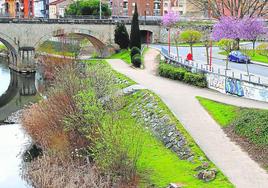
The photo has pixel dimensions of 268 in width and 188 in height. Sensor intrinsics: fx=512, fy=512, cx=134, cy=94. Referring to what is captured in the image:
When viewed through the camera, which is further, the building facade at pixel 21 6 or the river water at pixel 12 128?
the building facade at pixel 21 6

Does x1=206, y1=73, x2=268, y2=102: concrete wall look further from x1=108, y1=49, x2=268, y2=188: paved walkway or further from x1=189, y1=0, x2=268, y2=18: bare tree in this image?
x1=189, y1=0, x2=268, y2=18: bare tree

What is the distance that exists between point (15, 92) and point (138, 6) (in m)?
56.0

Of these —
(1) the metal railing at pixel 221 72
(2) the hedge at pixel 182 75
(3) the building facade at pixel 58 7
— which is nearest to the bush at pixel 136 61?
(1) the metal railing at pixel 221 72

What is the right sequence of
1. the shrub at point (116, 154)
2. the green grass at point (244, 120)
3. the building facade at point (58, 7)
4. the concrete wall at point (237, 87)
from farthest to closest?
the building facade at point (58, 7) < the concrete wall at point (237, 87) < the green grass at point (244, 120) < the shrub at point (116, 154)

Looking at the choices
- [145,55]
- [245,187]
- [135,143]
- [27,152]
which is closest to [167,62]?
[145,55]

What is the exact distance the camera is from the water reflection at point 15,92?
162 feet

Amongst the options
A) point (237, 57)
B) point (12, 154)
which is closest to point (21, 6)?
point (237, 57)

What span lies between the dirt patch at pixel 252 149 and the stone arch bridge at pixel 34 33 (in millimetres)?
45088

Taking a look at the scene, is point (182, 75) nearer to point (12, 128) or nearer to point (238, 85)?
point (238, 85)

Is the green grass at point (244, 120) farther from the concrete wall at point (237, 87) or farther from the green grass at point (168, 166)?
the concrete wall at point (237, 87)

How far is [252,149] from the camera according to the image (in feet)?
82.0

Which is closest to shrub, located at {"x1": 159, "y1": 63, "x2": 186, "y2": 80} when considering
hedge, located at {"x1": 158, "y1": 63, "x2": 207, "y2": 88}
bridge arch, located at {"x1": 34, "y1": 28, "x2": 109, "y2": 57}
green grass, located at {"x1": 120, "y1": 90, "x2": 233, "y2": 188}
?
hedge, located at {"x1": 158, "y1": 63, "x2": 207, "y2": 88}

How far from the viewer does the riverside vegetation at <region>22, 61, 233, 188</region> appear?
75.6 feet

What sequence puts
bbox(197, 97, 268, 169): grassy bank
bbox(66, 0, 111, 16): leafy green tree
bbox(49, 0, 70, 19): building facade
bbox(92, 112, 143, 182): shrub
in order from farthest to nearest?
1. bbox(49, 0, 70, 19): building facade
2. bbox(66, 0, 111, 16): leafy green tree
3. bbox(197, 97, 268, 169): grassy bank
4. bbox(92, 112, 143, 182): shrub
